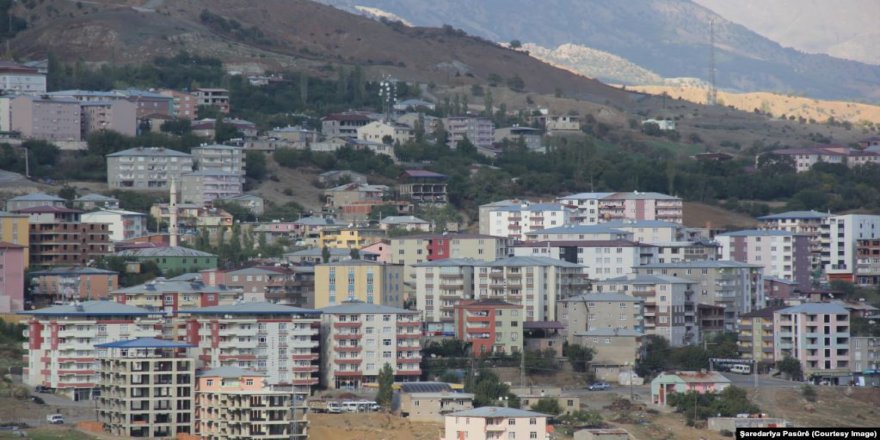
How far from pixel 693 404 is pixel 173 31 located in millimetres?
70415

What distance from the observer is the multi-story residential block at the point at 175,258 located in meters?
75.7

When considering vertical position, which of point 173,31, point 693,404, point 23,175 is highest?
point 173,31

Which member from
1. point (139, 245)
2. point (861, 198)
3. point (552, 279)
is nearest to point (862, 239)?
point (861, 198)

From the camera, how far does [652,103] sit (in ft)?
482

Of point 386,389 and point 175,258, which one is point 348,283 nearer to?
point 175,258

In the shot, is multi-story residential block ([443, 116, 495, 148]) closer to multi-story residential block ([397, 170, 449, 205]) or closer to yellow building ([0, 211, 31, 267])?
multi-story residential block ([397, 170, 449, 205])

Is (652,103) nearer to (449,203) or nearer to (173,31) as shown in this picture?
(173,31)

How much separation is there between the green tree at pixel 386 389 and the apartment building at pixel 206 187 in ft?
101

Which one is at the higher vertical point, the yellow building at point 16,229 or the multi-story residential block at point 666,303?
the yellow building at point 16,229

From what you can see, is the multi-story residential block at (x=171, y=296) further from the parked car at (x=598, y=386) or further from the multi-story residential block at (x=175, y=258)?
the parked car at (x=598, y=386)

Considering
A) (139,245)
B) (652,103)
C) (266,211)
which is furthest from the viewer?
(652,103)

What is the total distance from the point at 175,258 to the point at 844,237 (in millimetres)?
29367

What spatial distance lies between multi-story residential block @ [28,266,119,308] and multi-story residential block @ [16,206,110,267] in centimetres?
478

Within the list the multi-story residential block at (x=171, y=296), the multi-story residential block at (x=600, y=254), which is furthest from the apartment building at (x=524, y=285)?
the multi-story residential block at (x=171, y=296)
